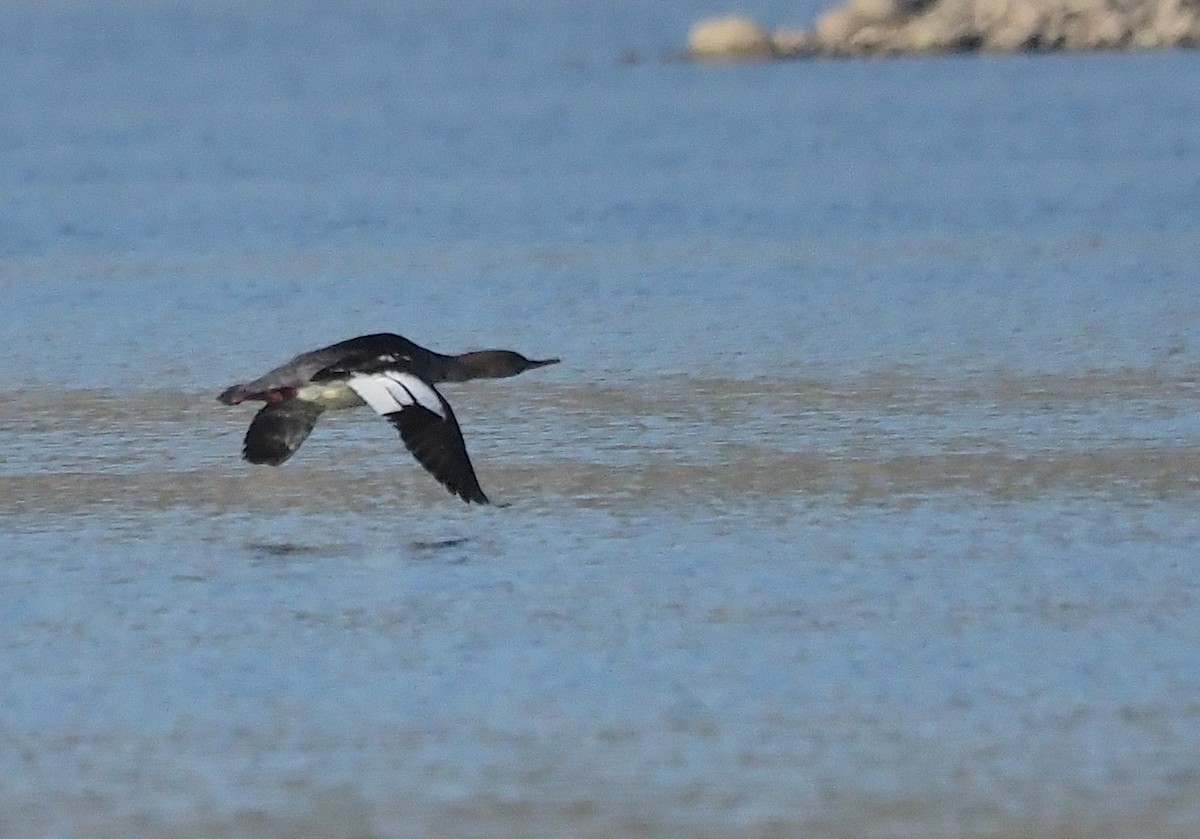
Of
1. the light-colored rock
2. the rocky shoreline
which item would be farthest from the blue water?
the light-colored rock

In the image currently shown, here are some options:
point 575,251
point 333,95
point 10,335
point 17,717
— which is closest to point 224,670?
point 17,717

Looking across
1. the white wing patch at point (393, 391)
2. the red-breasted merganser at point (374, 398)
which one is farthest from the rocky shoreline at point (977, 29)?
the white wing patch at point (393, 391)

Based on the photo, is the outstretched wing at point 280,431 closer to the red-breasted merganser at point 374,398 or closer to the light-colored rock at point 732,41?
the red-breasted merganser at point 374,398

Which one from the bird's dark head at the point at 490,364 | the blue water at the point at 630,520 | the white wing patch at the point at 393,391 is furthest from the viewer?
the bird's dark head at the point at 490,364

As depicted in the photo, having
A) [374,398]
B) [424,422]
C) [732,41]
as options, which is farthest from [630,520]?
[732,41]

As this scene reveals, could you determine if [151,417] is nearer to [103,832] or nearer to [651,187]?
[103,832]

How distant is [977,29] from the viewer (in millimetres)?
39719

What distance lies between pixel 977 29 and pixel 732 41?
4.09 m

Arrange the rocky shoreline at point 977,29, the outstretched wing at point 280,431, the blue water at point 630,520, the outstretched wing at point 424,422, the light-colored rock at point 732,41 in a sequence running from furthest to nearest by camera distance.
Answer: the light-colored rock at point 732,41 < the rocky shoreline at point 977,29 < the outstretched wing at point 280,431 < the outstretched wing at point 424,422 < the blue water at point 630,520

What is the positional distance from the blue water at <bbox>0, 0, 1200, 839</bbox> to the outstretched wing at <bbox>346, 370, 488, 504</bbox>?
0.25 m

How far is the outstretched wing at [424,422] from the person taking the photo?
8.47m

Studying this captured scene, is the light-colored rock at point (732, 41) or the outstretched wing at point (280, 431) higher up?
the light-colored rock at point (732, 41)

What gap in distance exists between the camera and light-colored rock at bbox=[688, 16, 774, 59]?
4175 cm

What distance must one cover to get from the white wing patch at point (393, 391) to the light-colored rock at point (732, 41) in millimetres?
33206
